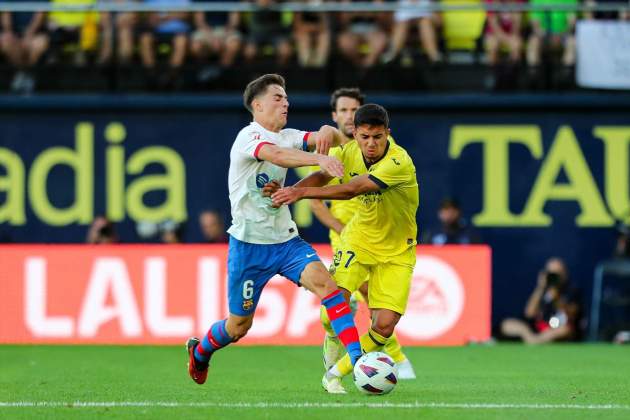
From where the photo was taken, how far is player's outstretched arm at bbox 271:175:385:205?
29.7 feet

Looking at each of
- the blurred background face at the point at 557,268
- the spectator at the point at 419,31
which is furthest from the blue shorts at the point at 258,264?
the spectator at the point at 419,31

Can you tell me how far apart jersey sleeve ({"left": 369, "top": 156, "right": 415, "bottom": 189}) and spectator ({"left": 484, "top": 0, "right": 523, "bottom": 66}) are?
379 inches

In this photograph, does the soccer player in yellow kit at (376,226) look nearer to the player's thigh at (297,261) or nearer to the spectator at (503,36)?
the player's thigh at (297,261)

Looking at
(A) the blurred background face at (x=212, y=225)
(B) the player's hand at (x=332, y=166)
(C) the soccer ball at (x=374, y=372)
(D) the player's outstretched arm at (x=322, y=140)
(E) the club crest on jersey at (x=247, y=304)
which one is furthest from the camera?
(A) the blurred background face at (x=212, y=225)

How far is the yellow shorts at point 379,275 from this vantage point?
32.6ft

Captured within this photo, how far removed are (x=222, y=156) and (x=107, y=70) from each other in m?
1.99

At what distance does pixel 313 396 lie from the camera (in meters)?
9.44

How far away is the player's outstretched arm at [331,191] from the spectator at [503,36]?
9.98 meters

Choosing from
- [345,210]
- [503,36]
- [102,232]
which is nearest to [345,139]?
[345,210]

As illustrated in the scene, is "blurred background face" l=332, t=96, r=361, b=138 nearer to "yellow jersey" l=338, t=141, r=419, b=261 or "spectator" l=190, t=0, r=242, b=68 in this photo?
"yellow jersey" l=338, t=141, r=419, b=261

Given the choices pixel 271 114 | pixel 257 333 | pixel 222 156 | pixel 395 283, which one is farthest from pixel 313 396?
pixel 222 156

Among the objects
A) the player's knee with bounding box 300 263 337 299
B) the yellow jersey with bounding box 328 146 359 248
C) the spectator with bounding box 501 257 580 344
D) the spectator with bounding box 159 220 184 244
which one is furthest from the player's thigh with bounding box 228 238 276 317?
the spectator with bounding box 501 257 580 344

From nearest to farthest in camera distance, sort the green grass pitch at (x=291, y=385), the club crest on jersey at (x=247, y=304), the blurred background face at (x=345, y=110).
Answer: the green grass pitch at (x=291, y=385) < the club crest on jersey at (x=247, y=304) < the blurred background face at (x=345, y=110)

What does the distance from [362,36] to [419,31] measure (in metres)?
0.83
